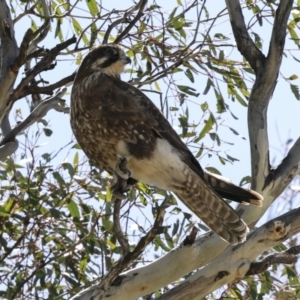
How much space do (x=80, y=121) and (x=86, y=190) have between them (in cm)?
110

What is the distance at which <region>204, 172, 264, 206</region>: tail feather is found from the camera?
3682 mm

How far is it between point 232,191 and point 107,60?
919 millimetres

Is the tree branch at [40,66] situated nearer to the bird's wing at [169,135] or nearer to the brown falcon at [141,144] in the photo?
the brown falcon at [141,144]

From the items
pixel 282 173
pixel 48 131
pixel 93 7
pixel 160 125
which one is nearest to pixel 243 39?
pixel 160 125

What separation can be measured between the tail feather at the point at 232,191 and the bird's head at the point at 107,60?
676 mm

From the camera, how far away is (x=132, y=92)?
4.00 metres

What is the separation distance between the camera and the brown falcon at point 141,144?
391cm

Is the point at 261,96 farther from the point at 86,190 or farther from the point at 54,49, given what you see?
the point at 86,190

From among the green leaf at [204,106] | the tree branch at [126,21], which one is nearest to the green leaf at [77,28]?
the tree branch at [126,21]

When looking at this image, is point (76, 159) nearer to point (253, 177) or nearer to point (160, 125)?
point (160, 125)

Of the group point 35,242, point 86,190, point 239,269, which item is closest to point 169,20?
point 86,190

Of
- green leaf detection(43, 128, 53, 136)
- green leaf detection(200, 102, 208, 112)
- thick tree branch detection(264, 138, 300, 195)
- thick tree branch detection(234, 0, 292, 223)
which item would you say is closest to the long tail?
thick tree branch detection(234, 0, 292, 223)

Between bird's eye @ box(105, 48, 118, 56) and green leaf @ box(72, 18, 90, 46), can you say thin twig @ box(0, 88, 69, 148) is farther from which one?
green leaf @ box(72, 18, 90, 46)

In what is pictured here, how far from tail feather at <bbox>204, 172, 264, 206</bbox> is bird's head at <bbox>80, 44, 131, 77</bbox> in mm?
676
